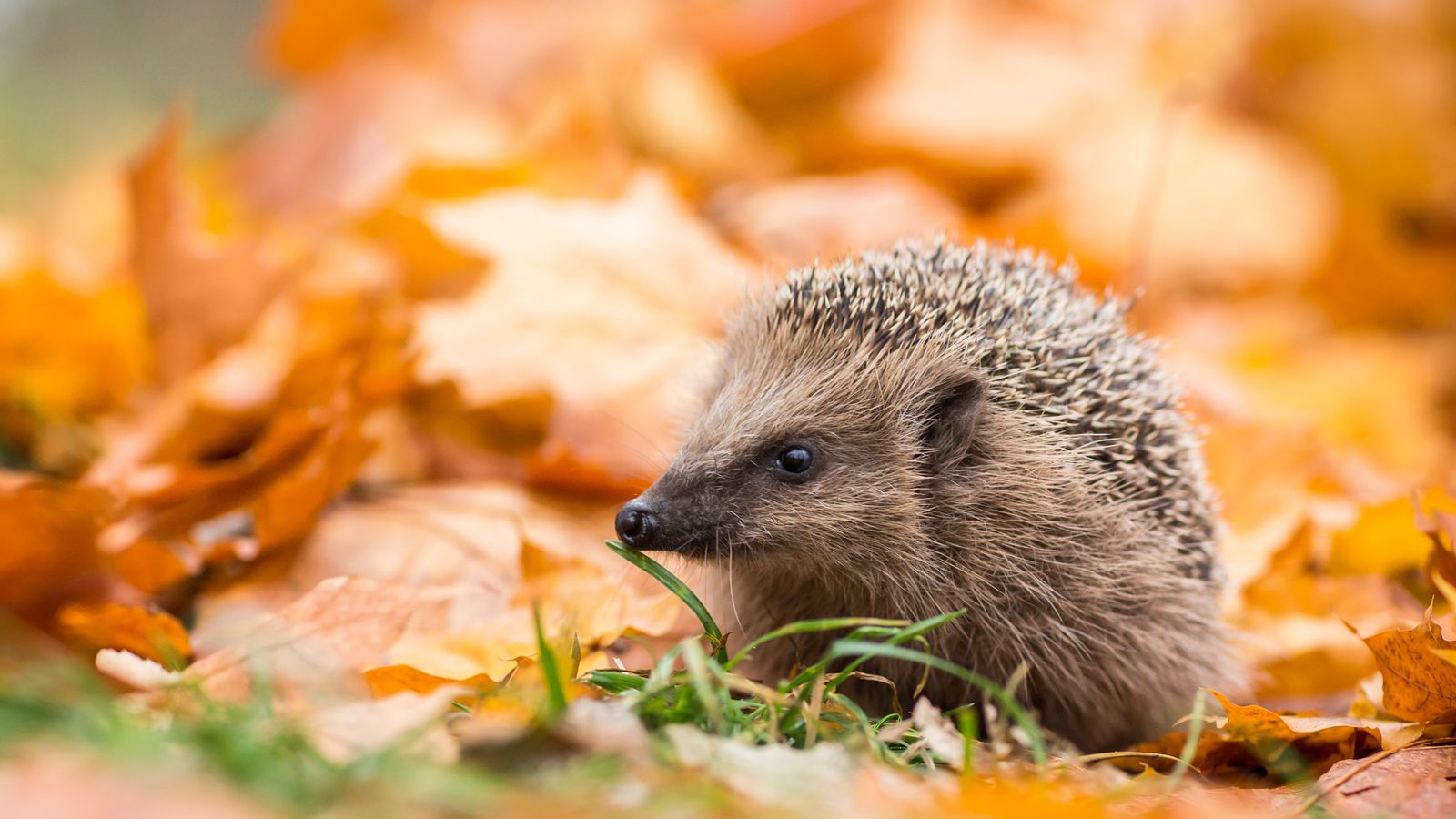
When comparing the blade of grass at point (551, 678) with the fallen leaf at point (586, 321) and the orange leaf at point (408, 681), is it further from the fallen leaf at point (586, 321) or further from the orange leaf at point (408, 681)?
the fallen leaf at point (586, 321)

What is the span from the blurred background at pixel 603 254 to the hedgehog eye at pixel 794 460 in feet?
1.48

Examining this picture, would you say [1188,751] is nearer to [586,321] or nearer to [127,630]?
[127,630]

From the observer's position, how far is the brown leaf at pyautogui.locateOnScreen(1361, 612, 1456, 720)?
2.37m

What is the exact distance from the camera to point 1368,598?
3475 millimetres

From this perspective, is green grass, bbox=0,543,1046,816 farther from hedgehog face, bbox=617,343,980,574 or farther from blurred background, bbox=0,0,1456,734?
blurred background, bbox=0,0,1456,734

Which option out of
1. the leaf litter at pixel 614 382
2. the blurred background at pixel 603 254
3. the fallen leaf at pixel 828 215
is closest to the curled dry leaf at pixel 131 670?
the leaf litter at pixel 614 382

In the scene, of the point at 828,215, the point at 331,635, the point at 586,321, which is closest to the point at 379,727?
the point at 331,635

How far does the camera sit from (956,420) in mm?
2873

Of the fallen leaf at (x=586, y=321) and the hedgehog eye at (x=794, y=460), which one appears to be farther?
the fallen leaf at (x=586, y=321)

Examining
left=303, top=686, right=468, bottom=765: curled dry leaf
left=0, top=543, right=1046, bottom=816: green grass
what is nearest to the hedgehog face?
left=0, top=543, right=1046, bottom=816: green grass

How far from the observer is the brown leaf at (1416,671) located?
2.37 m

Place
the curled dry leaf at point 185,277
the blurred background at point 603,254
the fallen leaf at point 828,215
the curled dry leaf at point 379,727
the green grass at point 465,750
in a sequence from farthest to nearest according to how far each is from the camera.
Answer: the fallen leaf at point 828,215, the curled dry leaf at point 185,277, the blurred background at point 603,254, the curled dry leaf at point 379,727, the green grass at point 465,750

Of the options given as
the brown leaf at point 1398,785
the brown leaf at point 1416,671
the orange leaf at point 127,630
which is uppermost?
the orange leaf at point 127,630

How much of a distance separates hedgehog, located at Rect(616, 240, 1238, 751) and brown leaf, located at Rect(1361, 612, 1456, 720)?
0.51m
